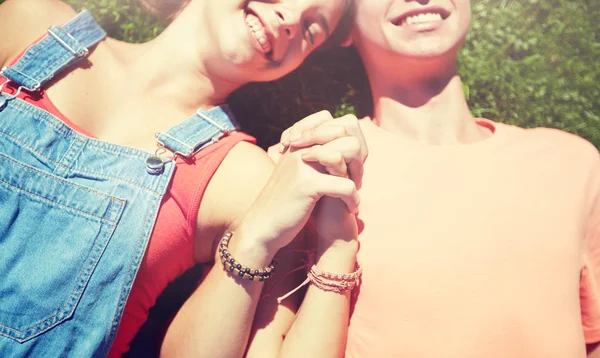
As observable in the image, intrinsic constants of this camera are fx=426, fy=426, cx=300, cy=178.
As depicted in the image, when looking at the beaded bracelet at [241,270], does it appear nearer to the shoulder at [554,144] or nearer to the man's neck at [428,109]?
the man's neck at [428,109]

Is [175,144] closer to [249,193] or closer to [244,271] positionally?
[249,193]

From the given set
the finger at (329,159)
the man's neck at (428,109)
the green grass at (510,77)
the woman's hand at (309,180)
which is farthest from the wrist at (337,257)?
the green grass at (510,77)

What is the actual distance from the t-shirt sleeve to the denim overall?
2.15 metres

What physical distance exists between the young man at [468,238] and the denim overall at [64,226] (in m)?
0.78

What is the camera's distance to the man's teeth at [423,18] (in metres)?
2.36

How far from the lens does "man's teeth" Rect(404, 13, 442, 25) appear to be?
236 centimetres

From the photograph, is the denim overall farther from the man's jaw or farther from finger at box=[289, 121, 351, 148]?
the man's jaw

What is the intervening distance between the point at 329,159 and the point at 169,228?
82 cm

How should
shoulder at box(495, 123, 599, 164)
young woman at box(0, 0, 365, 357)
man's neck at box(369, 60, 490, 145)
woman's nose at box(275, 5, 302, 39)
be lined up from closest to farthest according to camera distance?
young woman at box(0, 0, 365, 357) < woman's nose at box(275, 5, 302, 39) < shoulder at box(495, 123, 599, 164) < man's neck at box(369, 60, 490, 145)

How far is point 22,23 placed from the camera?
2.12m

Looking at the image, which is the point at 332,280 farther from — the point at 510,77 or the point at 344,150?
the point at 510,77

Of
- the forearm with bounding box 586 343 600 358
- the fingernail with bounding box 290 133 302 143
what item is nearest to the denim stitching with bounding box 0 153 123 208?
the fingernail with bounding box 290 133 302 143

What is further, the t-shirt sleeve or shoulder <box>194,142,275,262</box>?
the t-shirt sleeve

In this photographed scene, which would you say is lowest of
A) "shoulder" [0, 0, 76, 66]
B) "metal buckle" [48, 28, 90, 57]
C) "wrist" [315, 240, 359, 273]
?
"wrist" [315, 240, 359, 273]
